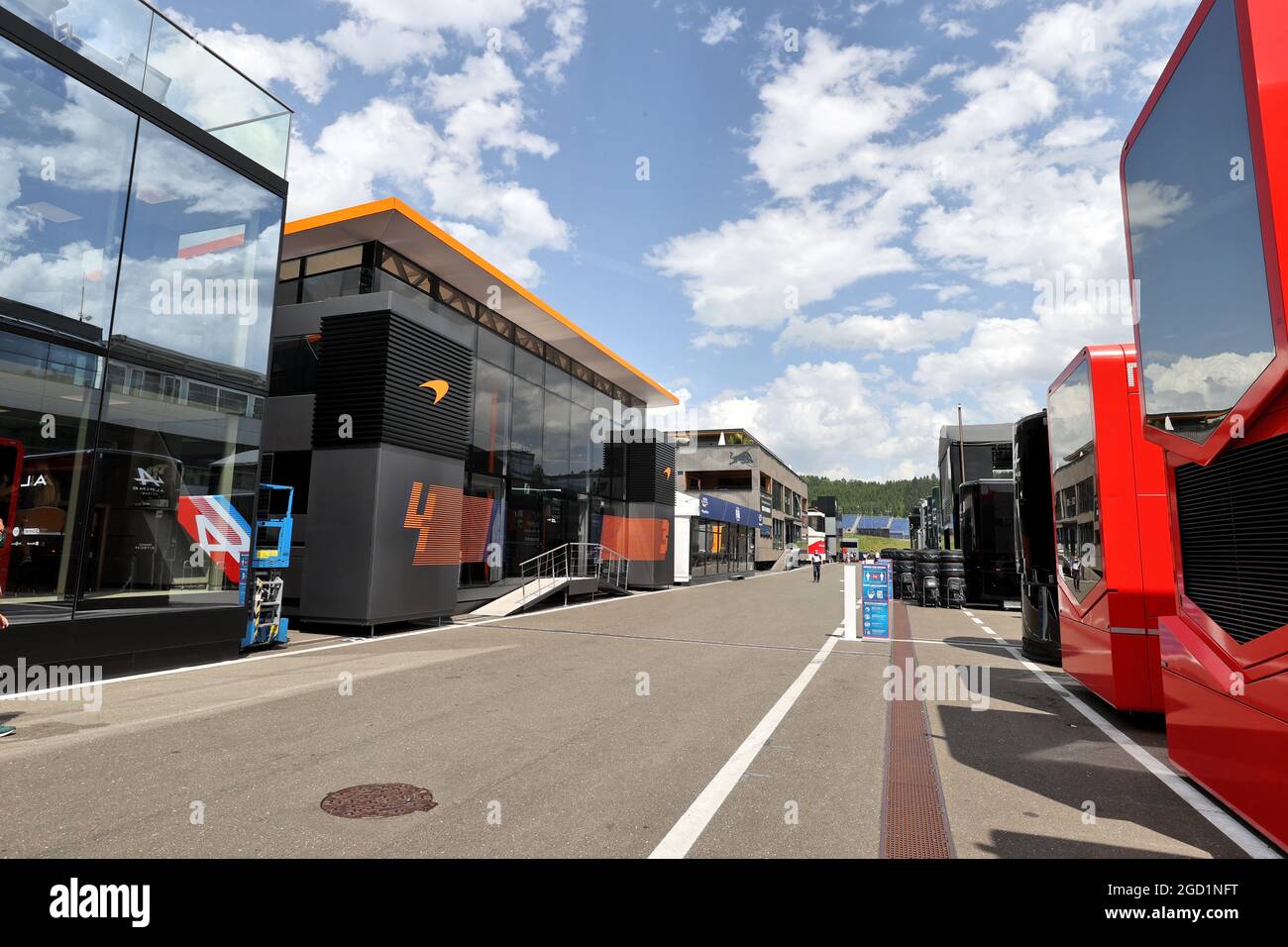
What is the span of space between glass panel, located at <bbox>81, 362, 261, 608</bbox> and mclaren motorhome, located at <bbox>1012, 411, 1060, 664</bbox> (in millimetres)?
11969

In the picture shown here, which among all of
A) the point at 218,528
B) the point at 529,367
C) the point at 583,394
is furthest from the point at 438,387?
the point at 583,394

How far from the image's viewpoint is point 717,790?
461cm

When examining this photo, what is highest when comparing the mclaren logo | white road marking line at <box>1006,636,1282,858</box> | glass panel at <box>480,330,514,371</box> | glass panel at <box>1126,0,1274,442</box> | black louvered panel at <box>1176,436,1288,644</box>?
glass panel at <box>480,330,514,371</box>

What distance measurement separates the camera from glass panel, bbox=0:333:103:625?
303 inches

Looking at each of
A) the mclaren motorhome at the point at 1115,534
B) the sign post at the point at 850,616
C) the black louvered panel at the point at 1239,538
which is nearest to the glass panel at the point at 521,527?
the sign post at the point at 850,616

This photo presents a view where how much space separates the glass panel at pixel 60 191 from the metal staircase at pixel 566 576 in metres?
10.6

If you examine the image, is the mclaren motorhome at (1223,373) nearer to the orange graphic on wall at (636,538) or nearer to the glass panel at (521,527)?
the glass panel at (521,527)

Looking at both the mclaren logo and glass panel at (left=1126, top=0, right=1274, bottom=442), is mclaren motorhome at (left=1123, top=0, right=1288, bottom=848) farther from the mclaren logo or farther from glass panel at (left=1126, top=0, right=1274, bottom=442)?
the mclaren logo

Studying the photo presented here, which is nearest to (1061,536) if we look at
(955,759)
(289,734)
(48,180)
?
(955,759)

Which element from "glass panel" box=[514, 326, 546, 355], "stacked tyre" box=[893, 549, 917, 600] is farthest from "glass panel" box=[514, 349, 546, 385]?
"stacked tyre" box=[893, 549, 917, 600]

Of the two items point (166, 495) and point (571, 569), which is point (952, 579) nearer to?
point (571, 569)

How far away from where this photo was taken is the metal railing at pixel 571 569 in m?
18.9

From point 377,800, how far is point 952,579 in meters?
21.5
